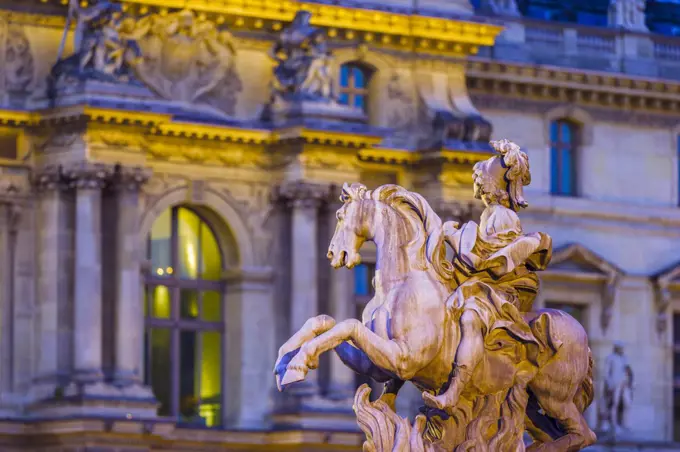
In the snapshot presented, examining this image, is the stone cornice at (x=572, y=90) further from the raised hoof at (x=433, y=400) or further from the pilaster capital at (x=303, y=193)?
the raised hoof at (x=433, y=400)

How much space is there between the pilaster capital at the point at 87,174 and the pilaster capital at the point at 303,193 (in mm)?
3322

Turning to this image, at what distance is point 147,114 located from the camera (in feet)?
133

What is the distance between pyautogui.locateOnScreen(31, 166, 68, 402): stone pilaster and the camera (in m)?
40.9

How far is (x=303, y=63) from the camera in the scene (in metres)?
43.1

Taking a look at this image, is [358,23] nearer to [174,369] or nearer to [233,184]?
[233,184]

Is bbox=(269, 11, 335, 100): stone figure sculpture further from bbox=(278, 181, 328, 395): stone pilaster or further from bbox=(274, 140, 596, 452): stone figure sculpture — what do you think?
bbox=(274, 140, 596, 452): stone figure sculpture

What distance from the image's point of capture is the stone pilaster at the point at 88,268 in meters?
40.7

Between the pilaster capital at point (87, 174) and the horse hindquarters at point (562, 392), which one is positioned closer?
the horse hindquarters at point (562, 392)

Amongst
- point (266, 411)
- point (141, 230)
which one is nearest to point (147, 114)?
point (141, 230)

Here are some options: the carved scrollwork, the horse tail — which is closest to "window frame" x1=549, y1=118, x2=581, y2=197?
the carved scrollwork

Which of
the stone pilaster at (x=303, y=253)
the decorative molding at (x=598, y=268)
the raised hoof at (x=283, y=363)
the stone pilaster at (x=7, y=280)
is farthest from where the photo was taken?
the decorative molding at (x=598, y=268)

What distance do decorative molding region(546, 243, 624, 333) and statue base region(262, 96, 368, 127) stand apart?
18.5 ft

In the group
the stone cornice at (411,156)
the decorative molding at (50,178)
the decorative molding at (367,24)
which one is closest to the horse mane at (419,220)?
the decorative molding at (50,178)

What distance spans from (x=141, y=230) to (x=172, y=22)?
3144mm
